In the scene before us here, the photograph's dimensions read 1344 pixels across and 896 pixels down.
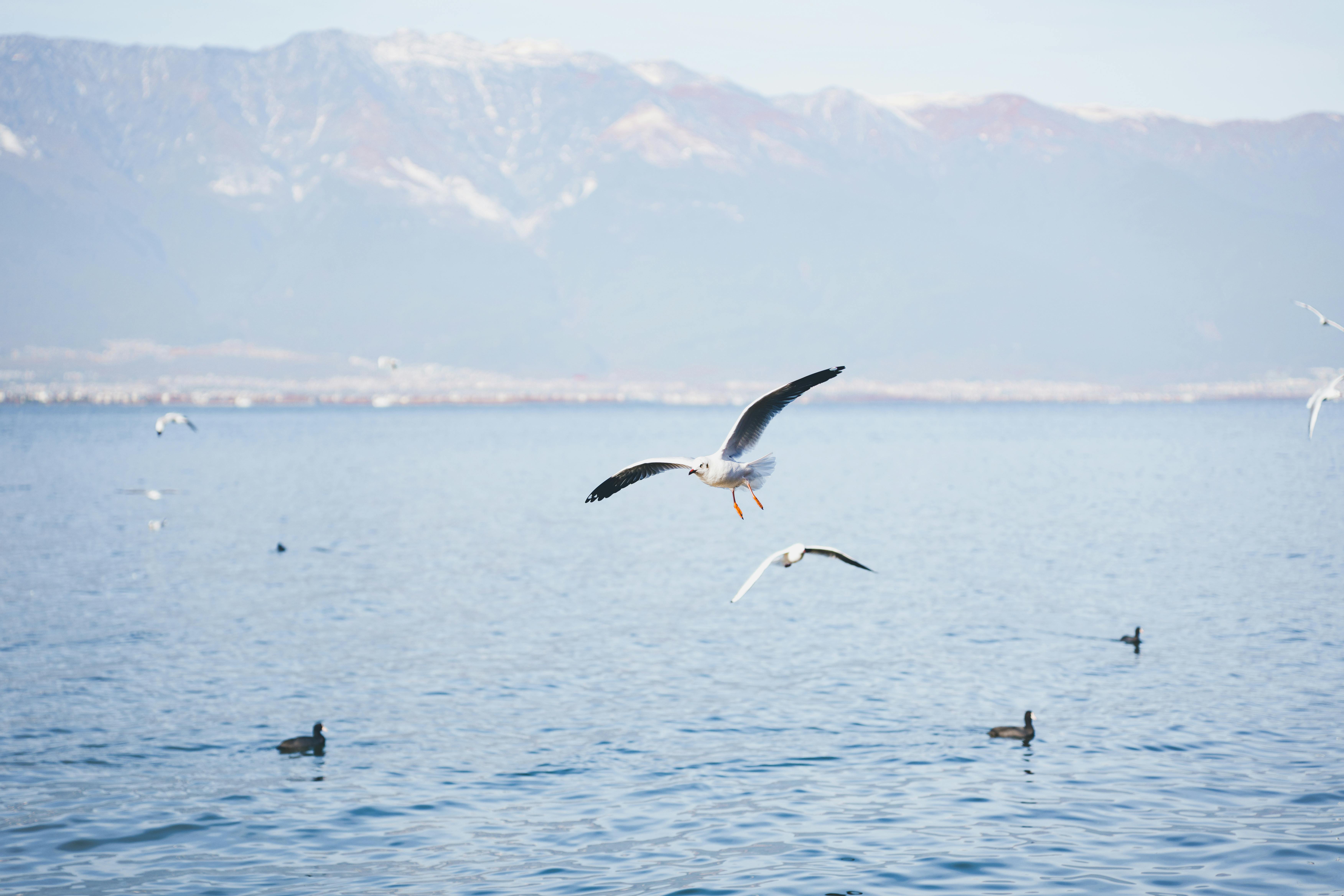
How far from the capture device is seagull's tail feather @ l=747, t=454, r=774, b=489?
14.3 meters

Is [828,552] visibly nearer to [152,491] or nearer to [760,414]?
[760,414]

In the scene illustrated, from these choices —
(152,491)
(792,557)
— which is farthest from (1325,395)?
(152,491)

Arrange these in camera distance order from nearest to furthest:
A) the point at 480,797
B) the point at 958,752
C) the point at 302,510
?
the point at 480,797 → the point at 958,752 → the point at 302,510

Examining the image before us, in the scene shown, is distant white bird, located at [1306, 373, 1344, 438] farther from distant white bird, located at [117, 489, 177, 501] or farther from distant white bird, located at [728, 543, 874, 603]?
distant white bird, located at [117, 489, 177, 501]

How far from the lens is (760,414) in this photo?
14352 millimetres

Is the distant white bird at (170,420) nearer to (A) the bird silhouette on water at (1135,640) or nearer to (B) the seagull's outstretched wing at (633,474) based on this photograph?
(A) the bird silhouette on water at (1135,640)

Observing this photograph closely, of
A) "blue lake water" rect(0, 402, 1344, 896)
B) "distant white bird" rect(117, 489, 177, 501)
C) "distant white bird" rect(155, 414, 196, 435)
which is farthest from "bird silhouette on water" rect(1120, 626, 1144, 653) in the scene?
"distant white bird" rect(117, 489, 177, 501)

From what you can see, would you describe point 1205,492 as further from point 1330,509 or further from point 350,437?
point 350,437

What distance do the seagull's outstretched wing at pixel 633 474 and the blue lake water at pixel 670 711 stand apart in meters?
8.12

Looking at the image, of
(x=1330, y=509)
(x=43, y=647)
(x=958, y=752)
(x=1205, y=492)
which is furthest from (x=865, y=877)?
(x=1205, y=492)

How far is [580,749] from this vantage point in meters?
26.5

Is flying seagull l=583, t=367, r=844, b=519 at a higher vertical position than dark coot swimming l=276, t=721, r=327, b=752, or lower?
higher

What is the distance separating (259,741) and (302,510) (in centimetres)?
5743

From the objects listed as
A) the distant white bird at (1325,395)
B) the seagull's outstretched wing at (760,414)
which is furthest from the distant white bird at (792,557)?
the distant white bird at (1325,395)
